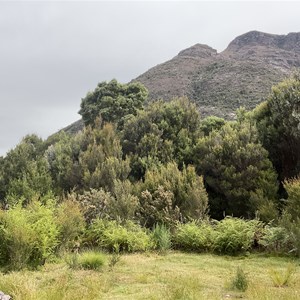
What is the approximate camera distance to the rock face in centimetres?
4800

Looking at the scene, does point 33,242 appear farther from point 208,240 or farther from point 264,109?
point 264,109

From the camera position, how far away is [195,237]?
14516 mm

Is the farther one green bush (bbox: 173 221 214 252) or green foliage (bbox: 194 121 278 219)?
green foliage (bbox: 194 121 278 219)

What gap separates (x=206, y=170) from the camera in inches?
837

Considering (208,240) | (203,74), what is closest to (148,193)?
(208,240)

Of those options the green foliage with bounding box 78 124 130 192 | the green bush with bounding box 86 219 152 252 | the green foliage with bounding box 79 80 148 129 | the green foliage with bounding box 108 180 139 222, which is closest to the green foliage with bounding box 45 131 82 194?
the green foliage with bounding box 78 124 130 192

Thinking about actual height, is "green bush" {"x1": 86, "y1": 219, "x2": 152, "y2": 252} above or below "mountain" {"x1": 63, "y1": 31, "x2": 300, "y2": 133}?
below

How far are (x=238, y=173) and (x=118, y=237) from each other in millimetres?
7778

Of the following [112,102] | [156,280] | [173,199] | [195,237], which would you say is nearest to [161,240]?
[195,237]

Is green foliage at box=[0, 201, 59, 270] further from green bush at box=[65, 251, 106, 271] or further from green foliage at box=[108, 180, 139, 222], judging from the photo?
green foliage at box=[108, 180, 139, 222]

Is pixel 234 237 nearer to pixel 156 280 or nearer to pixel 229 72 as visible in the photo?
pixel 156 280

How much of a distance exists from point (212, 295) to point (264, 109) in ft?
57.2

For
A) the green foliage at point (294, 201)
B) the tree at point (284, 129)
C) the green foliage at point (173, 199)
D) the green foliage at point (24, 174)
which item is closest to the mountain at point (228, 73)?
the tree at point (284, 129)

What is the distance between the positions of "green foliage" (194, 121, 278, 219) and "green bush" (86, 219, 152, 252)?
544 cm
